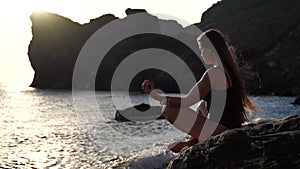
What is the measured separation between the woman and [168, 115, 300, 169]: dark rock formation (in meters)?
1.42

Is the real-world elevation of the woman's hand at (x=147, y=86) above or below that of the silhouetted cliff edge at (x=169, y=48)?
below

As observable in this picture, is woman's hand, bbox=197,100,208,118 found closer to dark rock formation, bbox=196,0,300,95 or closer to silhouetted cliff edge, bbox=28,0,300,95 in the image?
dark rock formation, bbox=196,0,300,95

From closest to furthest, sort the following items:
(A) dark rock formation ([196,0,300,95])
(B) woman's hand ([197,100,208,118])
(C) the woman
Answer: (C) the woman, (B) woman's hand ([197,100,208,118]), (A) dark rock formation ([196,0,300,95])

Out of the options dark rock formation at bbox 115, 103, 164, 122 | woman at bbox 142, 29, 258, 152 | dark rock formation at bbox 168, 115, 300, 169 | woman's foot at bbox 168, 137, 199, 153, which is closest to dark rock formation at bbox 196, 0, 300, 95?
dark rock formation at bbox 115, 103, 164, 122

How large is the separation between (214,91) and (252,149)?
191 cm

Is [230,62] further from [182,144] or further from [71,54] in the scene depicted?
[71,54]

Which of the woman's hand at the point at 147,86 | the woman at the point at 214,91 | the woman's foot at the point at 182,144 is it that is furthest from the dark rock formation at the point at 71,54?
the woman's hand at the point at 147,86

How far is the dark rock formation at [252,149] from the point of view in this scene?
5773mm

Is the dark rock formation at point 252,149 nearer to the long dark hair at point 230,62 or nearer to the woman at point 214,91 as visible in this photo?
the woman at point 214,91

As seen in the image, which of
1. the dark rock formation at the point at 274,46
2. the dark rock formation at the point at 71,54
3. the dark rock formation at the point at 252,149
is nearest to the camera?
the dark rock formation at the point at 252,149

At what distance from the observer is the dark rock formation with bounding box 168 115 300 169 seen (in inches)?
227

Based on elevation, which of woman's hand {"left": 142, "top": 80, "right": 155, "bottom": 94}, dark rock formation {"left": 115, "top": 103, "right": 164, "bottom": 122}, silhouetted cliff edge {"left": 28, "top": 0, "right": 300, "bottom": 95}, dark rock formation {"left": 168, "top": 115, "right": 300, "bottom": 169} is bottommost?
dark rock formation {"left": 115, "top": 103, "right": 164, "bottom": 122}

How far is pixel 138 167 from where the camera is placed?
10430 millimetres

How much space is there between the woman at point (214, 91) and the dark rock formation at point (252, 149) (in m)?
1.42
